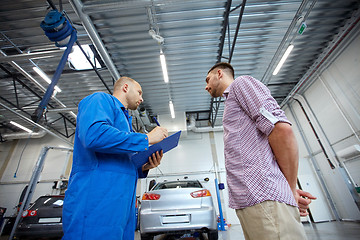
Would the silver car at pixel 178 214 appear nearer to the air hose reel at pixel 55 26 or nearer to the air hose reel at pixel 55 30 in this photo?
the air hose reel at pixel 55 30

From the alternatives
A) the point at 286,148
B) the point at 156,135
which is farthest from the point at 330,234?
the point at 156,135

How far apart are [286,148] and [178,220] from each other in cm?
256

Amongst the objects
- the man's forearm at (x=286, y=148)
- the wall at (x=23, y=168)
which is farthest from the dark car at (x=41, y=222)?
the wall at (x=23, y=168)

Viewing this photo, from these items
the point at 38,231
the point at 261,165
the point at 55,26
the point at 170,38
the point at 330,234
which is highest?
the point at 170,38

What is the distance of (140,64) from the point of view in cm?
599

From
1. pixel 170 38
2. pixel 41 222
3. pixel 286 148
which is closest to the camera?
pixel 286 148

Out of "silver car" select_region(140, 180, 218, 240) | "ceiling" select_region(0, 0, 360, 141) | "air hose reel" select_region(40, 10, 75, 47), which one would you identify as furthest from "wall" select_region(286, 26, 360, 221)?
"air hose reel" select_region(40, 10, 75, 47)

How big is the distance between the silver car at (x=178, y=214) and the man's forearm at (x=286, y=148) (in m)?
2.35

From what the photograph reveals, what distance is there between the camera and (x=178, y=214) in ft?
9.18

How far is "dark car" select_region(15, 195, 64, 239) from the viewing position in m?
3.35

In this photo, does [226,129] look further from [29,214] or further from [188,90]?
[188,90]

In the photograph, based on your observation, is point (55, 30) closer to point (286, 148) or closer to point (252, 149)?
point (252, 149)

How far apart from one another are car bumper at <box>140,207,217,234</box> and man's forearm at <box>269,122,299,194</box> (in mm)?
2335

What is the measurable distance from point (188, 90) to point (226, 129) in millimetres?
6612
